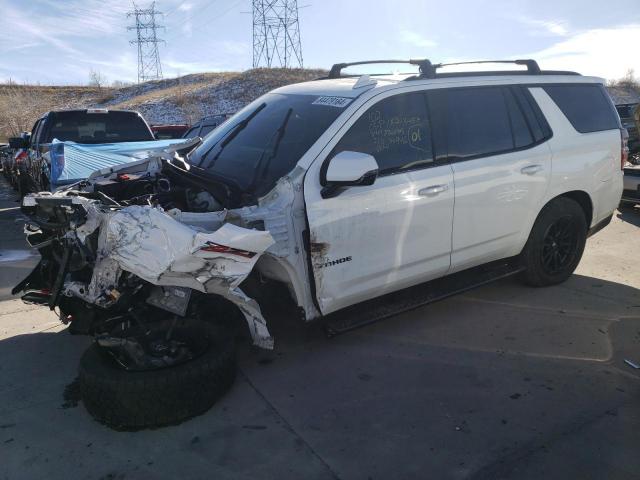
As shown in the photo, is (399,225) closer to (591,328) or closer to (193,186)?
(193,186)

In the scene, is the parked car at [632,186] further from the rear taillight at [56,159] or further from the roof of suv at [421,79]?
the rear taillight at [56,159]

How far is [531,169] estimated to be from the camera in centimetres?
434

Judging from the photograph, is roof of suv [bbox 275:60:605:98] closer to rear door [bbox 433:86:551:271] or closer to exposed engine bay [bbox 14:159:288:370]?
rear door [bbox 433:86:551:271]

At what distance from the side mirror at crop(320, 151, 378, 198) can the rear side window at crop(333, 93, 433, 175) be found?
0.77 feet

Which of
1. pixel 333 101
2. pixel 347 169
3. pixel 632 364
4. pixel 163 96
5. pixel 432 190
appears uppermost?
pixel 163 96

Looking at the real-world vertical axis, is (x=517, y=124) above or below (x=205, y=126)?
below

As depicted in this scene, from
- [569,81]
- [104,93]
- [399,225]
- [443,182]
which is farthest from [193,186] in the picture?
[104,93]

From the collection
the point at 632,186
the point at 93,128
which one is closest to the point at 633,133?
the point at 632,186

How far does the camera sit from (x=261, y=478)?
101 inches

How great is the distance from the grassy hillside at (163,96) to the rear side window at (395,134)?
3228 cm

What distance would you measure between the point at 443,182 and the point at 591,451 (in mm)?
1947

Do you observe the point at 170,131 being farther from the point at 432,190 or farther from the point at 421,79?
the point at 432,190

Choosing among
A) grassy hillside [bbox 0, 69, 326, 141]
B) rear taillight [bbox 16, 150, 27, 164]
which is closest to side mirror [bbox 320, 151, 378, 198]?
rear taillight [bbox 16, 150, 27, 164]

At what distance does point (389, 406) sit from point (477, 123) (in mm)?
2347
